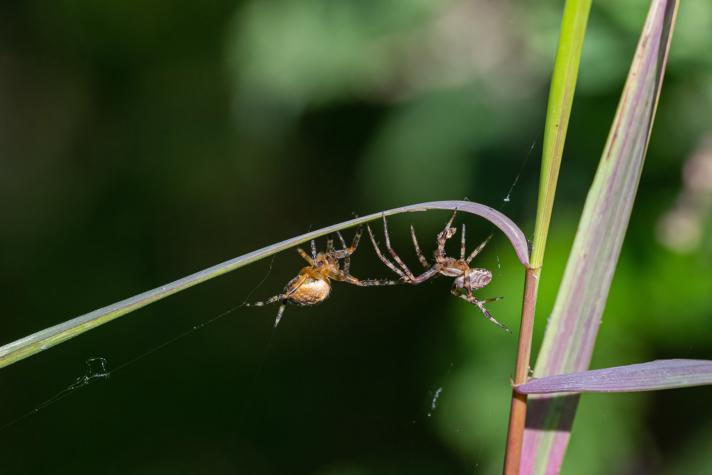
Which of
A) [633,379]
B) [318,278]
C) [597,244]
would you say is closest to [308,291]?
[318,278]

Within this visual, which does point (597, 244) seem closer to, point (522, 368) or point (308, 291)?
point (522, 368)

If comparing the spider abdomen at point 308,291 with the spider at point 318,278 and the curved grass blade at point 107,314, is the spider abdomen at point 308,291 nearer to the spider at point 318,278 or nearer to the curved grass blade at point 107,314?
the spider at point 318,278

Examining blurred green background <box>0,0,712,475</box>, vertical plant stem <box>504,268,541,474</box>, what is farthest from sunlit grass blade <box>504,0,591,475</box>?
blurred green background <box>0,0,712,475</box>

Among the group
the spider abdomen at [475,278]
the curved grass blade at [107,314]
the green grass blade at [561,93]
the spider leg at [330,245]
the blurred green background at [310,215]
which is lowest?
the curved grass blade at [107,314]

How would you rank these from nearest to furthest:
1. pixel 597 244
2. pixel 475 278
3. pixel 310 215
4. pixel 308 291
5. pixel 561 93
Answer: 1. pixel 561 93
2. pixel 597 244
3. pixel 475 278
4. pixel 308 291
5. pixel 310 215

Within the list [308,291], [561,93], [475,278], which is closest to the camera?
[561,93]

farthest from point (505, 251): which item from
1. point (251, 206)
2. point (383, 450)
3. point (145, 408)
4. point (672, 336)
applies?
point (145, 408)

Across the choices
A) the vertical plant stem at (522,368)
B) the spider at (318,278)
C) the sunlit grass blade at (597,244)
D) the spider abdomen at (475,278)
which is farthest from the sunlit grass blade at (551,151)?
the spider at (318,278)
